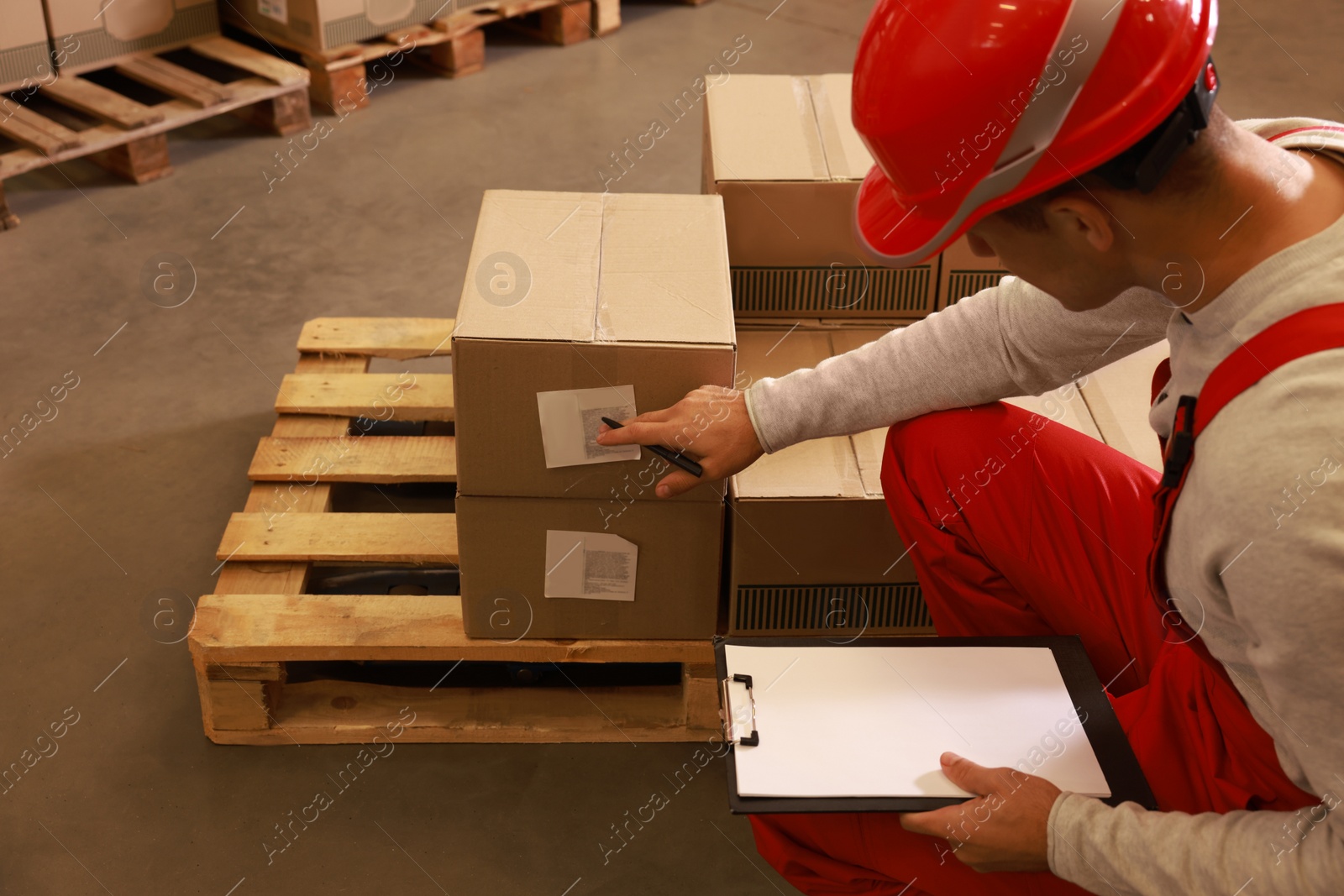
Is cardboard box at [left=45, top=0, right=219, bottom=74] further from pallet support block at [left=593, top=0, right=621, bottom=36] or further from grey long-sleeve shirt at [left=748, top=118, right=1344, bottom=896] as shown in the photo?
grey long-sleeve shirt at [left=748, top=118, right=1344, bottom=896]

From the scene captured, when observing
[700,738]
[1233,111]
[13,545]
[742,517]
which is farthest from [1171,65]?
[1233,111]

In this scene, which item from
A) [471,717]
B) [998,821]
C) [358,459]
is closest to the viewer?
[998,821]

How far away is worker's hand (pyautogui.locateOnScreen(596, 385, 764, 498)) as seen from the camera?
188 cm

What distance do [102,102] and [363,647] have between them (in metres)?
2.98

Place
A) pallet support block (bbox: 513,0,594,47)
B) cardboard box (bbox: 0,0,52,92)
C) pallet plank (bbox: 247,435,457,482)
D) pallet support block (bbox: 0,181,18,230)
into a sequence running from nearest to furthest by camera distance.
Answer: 1. pallet plank (bbox: 247,435,457,482)
2. pallet support block (bbox: 0,181,18,230)
3. cardboard box (bbox: 0,0,52,92)
4. pallet support block (bbox: 513,0,594,47)

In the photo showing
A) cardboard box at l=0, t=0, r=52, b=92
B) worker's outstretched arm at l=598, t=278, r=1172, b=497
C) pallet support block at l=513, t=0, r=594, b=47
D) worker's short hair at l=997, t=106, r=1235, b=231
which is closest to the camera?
worker's short hair at l=997, t=106, r=1235, b=231

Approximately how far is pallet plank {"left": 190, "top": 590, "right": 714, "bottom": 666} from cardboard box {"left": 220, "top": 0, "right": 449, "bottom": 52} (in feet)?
10.2

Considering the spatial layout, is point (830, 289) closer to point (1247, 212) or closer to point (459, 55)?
point (1247, 212)

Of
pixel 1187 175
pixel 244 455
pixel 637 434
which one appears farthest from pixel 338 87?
pixel 1187 175

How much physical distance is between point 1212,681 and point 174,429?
2.65 meters

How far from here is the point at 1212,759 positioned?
1.49 meters

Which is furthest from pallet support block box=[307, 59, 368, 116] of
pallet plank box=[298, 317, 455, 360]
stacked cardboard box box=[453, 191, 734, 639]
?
stacked cardboard box box=[453, 191, 734, 639]

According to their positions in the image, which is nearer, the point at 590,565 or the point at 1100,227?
the point at 1100,227

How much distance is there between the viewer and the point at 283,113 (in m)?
4.61
